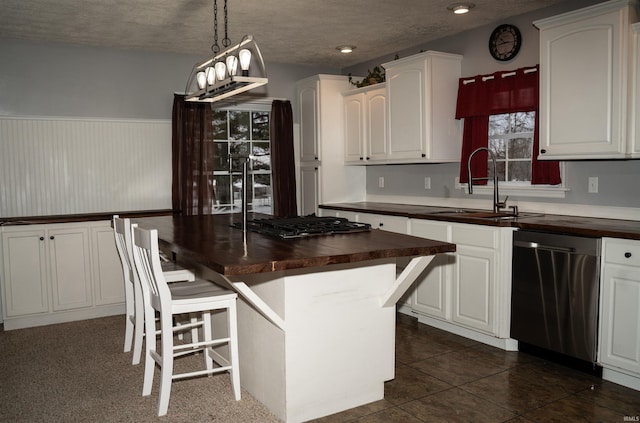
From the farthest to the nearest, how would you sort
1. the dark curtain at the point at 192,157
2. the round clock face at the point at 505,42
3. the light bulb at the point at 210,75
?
the dark curtain at the point at 192,157
the round clock face at the point at 505,42
the light bulb at the point at 210,75

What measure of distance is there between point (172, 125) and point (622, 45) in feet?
13.1

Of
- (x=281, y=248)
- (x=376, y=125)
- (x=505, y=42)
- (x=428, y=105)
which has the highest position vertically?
(x=505, y=42)

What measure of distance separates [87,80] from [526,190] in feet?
13.5

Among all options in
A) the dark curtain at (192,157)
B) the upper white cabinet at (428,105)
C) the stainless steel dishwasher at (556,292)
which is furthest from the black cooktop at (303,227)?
the dark curtain at (192,157)

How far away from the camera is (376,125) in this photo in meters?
5.45

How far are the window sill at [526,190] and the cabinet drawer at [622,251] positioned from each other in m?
0.96

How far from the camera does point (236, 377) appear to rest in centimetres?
303

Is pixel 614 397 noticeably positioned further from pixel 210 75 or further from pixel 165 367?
pixel 210 75

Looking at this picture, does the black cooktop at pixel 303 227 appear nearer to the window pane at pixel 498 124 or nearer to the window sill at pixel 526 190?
the window sill at pixel 526 190

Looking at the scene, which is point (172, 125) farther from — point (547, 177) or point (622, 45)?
point (622, 45)

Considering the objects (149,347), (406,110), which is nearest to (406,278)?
(149,347)

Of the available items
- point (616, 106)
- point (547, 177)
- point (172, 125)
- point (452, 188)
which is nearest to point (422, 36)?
point (452, 188)

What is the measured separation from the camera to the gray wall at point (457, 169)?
3.68 m

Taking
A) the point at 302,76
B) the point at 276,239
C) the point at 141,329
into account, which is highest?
the point at 302,76
